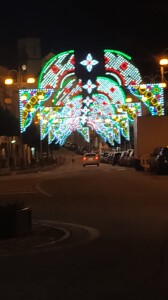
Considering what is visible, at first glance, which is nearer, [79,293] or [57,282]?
[79,293]

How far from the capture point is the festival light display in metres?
50.3

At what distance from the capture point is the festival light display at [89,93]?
1979 inches

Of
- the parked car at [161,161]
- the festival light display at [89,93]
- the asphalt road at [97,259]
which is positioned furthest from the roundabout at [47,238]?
the festival light display at [89,93]

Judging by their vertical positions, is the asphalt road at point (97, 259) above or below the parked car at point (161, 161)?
below

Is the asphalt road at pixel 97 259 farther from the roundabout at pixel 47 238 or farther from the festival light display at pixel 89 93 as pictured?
the festival light display at pixel 89 93

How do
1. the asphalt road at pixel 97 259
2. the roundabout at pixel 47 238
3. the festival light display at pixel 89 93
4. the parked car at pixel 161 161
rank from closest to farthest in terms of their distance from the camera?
the asphalt road at pixel 97 259 < the roundabout at pixel 47 238 < the parked car at pixel 161 161 < the festival light display at pixel 89 93

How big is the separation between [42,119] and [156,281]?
6459cm

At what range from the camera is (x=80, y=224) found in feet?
48.5

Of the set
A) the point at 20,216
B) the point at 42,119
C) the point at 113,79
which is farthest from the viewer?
the point at 42,119

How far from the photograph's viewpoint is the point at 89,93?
264ft

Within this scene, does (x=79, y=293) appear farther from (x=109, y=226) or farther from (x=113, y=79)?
(x=113, y=79)

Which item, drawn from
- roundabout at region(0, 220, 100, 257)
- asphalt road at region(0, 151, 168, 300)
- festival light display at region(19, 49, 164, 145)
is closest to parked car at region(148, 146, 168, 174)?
festival light display at region(19, 49, 164, 145)

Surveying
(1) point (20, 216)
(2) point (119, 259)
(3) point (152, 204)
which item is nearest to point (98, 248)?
(2) point (119, 259)

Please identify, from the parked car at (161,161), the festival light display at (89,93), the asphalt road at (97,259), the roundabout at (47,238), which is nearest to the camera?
the asphalt road at (97,259)
